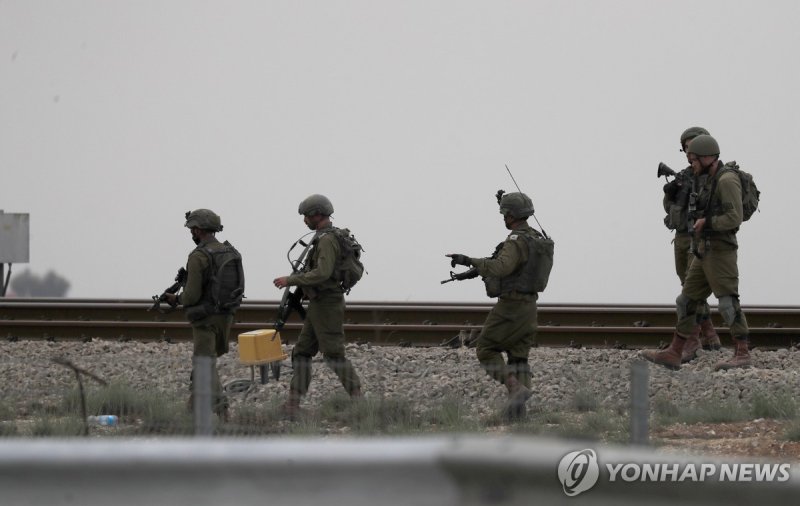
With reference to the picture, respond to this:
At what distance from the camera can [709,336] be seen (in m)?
12.5

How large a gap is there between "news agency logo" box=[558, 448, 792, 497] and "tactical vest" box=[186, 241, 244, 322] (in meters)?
6.79

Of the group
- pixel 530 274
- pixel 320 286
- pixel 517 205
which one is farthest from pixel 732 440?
pixel 320 286

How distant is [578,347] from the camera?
520 inches

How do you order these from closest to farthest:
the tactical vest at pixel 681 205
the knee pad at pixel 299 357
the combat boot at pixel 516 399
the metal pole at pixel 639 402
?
the metal pole at pixel 639 402
the combat boot at pixel 516 399
the knee pad at pixel 299 357
the tactical vest at pixel 681 205

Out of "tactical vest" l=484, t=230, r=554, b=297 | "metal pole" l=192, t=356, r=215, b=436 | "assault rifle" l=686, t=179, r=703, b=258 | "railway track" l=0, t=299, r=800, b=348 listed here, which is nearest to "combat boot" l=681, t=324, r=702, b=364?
"assault rifle" l=686, t=179, r=703, b=258

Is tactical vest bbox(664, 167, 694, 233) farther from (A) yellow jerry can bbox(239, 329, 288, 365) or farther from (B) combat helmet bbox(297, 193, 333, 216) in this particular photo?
(A) yellow jerry can bbox(239, 329, 288, 365)

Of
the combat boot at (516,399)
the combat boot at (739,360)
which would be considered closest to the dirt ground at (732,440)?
the combat boot at (516,399)

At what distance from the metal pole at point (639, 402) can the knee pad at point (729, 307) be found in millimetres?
5883

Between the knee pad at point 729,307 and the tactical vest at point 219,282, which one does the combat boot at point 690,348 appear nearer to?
the knee pad at point 729,307

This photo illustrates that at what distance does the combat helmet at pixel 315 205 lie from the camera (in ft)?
32.5

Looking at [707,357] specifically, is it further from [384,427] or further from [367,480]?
[367,480]

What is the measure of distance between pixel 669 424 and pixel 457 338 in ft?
16.2

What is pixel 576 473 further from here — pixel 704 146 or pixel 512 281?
pixel 704 146

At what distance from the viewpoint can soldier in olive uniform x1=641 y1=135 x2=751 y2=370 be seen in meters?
10.8
